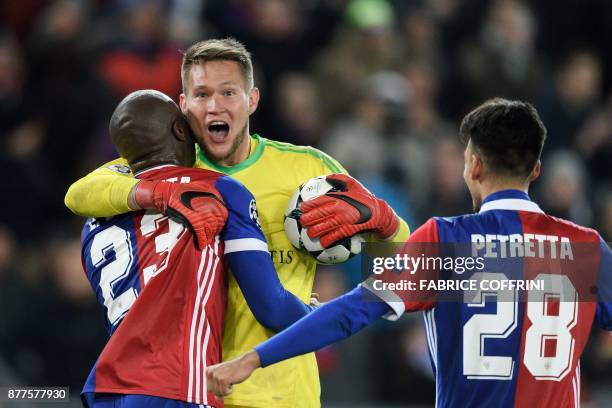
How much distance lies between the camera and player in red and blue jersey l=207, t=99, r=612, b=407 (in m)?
3.68

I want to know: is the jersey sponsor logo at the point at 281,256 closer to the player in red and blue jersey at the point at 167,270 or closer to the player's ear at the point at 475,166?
the player in red and blue jersey at the point at 167,270

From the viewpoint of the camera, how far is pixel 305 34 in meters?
10.1

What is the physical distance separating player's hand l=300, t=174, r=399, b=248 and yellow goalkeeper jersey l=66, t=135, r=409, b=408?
17 centimetres

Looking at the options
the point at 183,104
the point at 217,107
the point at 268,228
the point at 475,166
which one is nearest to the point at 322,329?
the point at 475,166

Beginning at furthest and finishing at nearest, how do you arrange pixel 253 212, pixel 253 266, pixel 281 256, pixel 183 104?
pixel 183 104 < pixel 281 256 < pixel 253 212 < pixel 253 266


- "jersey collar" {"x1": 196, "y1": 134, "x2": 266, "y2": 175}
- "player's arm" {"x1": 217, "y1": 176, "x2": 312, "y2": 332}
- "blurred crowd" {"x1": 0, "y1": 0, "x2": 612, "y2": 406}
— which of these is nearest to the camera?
"player's arm" {"x1": 217, "y1": 176, "x2": 312, "y2": 332}

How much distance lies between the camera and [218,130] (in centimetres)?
460

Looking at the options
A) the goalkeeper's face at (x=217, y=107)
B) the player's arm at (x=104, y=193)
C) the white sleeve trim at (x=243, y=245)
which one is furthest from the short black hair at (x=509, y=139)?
the player's arm at (x=104, y=193)

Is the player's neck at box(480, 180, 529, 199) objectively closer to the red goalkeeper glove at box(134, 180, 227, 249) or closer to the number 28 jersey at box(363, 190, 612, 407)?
the number 28 jersey at box(363, 190, 612, 407)

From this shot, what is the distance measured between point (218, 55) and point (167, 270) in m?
1.08

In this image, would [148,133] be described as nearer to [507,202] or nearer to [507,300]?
[507,202]

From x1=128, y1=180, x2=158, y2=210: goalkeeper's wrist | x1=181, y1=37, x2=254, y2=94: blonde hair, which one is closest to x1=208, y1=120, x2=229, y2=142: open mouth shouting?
x1=181, y1=37, x2=254, y2=94: blonde hair

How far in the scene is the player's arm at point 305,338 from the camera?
3.51m

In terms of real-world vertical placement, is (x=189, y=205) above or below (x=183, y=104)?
below
